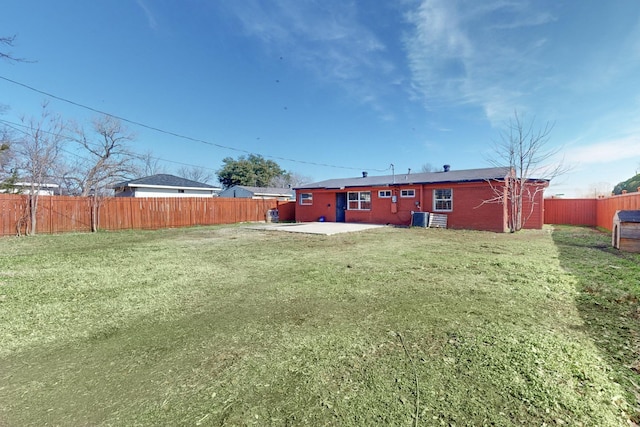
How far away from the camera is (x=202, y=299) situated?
13.2ft

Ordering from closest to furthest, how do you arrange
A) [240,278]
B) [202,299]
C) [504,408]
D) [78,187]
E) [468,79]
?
[504,408] < [202,299] < [240,278] < [468,79] < [78,187]

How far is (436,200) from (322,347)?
14233 mm

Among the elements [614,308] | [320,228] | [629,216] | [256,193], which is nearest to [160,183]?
[256,193]

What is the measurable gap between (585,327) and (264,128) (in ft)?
82.6

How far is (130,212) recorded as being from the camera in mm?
15422

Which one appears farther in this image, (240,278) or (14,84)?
(14,84)

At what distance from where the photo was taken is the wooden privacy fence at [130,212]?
1223 cm

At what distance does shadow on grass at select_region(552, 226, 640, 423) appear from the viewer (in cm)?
215

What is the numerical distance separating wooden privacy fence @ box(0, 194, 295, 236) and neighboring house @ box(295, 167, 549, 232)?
607 centimetres

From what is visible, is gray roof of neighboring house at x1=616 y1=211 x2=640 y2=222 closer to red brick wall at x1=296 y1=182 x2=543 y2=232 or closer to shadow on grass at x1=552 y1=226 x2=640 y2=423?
shadow on grass at x1=552 y1=226 x2=640 y2=423

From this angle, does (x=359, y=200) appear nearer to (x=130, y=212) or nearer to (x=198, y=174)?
(x=130, y=212)

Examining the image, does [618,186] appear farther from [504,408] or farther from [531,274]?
[504,408]

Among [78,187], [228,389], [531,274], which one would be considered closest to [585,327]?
[531,274]

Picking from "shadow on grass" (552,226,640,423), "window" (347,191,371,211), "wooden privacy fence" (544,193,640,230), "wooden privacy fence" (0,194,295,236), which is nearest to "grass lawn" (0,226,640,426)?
"shadow on grass" (552,226,640,423)
